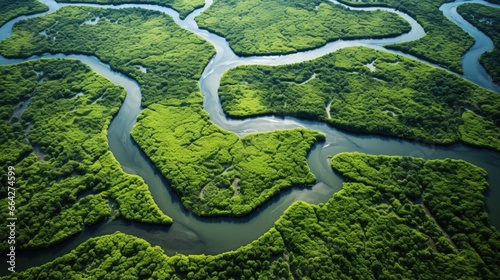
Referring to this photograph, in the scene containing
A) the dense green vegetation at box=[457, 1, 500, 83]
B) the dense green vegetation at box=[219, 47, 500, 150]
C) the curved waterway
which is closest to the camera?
the curved waterway

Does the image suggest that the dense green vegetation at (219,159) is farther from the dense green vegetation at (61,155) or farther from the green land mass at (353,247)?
the green land mass at (353,247)

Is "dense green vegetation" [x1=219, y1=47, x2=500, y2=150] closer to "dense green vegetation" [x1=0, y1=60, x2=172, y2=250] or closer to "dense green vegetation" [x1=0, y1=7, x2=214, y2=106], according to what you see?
"dense green vegetation" [x1=0, y1=7, x2=214, y2=106]

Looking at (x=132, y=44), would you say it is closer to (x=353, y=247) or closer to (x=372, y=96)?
(x=372, y=96)

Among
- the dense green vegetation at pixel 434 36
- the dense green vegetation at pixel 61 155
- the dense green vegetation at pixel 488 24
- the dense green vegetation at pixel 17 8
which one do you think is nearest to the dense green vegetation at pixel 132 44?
the dense green vegetation at pixel 17 8

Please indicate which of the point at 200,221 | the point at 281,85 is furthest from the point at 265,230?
the point at 281,85

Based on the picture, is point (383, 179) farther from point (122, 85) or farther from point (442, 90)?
point (122, 85)

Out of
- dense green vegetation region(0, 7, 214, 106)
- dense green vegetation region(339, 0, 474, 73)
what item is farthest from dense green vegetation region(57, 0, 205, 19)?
dense green vegetation region(339, 0, 474, 73)
